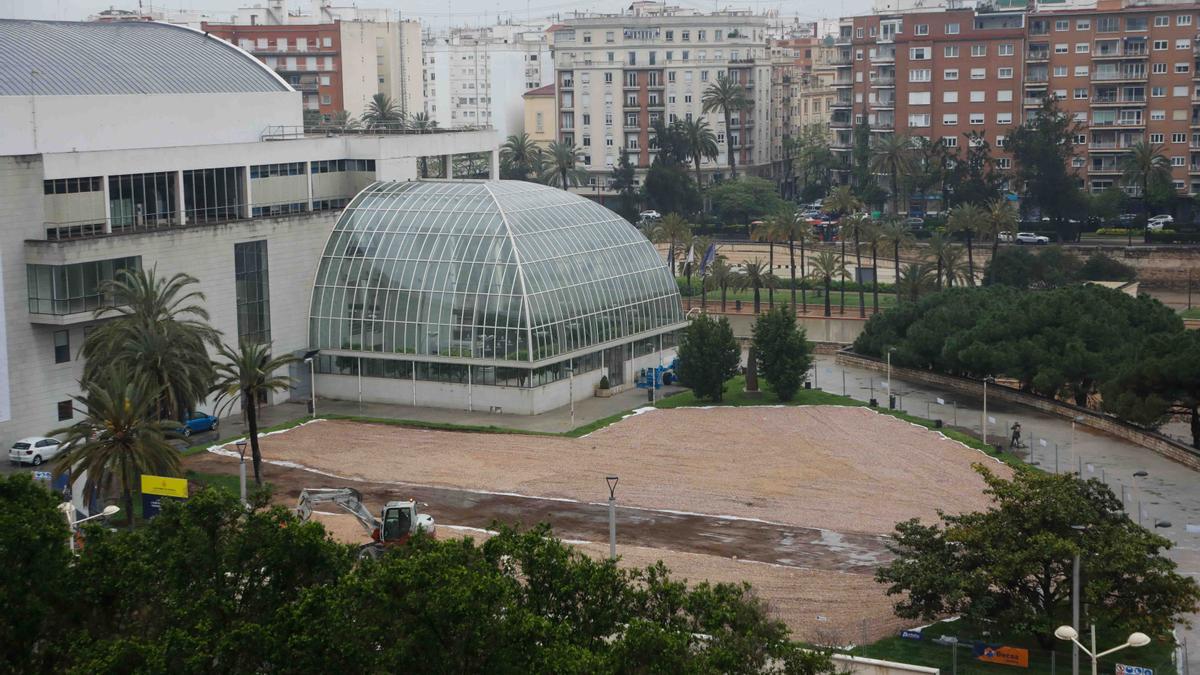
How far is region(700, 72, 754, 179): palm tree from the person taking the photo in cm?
16000

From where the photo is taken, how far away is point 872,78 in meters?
159

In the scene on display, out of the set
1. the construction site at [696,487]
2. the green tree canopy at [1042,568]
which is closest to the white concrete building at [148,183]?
the construction site at [696,487]

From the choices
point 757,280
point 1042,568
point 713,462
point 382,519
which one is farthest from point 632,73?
point 1042,568

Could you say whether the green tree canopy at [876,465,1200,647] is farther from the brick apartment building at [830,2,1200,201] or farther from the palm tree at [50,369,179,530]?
the brick apartment building at [830,2,1200,201]

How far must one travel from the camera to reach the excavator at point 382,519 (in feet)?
162

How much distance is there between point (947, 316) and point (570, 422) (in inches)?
933

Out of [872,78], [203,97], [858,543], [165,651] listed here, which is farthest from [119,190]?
[872,78]

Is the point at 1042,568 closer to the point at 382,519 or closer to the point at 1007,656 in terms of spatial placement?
the point at 1007,656

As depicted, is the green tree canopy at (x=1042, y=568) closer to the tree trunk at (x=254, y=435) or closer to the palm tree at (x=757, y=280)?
the tree trunk at (x=254, y=435)

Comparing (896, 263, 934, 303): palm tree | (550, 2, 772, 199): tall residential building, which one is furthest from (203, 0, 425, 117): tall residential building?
(896, 263, 934, 303): palm tree

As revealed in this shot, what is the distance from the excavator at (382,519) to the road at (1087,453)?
74.0ft

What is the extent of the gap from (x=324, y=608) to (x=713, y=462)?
34.7 meters

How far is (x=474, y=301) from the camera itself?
74188mm

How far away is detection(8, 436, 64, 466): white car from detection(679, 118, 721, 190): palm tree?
97232 mm
